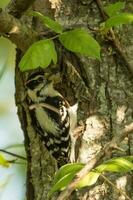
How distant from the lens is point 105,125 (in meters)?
2.59

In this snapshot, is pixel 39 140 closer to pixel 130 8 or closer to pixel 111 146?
pixel 130 8

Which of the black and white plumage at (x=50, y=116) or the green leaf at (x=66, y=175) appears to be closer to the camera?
the green leaf at (x=66, y=175)

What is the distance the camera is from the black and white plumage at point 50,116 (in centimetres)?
282

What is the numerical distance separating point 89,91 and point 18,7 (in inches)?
18.7

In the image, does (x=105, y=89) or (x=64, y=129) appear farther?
(x=64, y=129)

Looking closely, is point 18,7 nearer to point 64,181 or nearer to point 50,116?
point 50,116

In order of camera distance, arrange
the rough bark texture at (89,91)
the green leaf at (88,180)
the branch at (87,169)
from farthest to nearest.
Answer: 1. the rough bark texture at (89,91)
2. the green leaf at (88,180)
3. the branch at (87,169)

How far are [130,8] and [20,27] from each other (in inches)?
21.8

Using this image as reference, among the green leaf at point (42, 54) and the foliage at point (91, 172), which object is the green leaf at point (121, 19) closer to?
the green leaf at point (42, 54)

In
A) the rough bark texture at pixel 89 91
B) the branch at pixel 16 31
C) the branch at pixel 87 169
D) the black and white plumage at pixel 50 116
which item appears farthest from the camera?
the black and white plumage at pixel 50 116

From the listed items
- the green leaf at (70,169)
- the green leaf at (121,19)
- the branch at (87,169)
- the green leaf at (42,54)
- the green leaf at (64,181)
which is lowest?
the green leaf at (64,181)

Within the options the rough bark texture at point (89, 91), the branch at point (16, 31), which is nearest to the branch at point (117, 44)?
the rough bark texture at point (89, 91)

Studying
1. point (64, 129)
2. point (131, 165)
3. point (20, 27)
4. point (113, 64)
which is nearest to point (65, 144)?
point (64, 129)

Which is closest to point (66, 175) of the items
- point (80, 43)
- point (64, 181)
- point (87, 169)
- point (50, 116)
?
point (64, 181)
